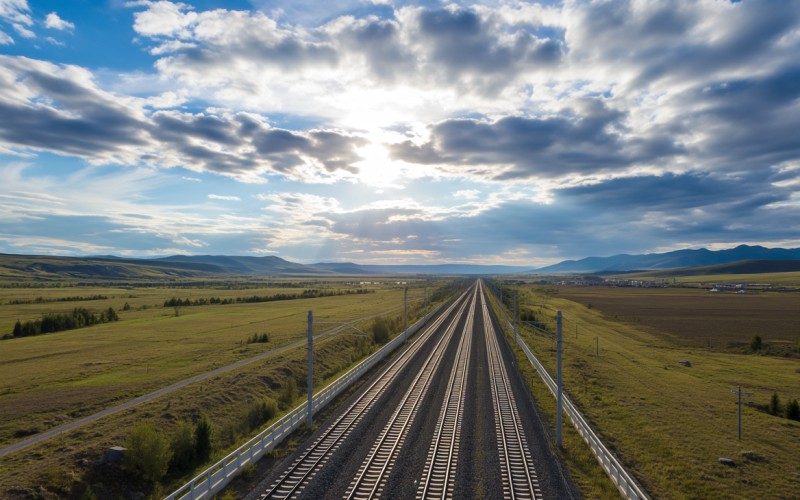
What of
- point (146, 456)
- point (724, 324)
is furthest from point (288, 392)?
point (724, 324)

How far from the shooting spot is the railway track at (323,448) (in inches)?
739

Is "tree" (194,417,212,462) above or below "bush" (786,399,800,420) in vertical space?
below

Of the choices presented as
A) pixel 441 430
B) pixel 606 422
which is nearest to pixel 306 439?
pixel 441 430

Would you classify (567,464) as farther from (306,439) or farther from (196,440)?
(196,440)

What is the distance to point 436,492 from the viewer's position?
1850cm

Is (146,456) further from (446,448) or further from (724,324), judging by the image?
(724,324)

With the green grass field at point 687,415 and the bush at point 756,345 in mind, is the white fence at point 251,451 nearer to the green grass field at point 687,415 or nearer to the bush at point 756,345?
the green grass field at point 687,415

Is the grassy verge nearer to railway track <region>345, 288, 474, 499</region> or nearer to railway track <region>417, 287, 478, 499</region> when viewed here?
railway track <region>417, 287, 478, 499</region>

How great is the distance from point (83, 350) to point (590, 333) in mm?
68996

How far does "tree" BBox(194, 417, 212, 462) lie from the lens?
24.2m

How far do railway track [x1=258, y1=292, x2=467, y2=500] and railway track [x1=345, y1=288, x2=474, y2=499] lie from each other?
2017 millimetres

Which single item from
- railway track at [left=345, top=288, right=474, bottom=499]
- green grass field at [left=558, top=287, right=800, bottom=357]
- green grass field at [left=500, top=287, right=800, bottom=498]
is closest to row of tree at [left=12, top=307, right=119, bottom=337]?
railway track at [left=345, top=288, right=474, bottom=499]

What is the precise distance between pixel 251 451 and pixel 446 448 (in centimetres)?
975

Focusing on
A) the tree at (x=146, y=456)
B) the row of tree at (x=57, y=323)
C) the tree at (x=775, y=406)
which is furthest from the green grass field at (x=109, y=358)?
the tree at (x=775, y=406)
